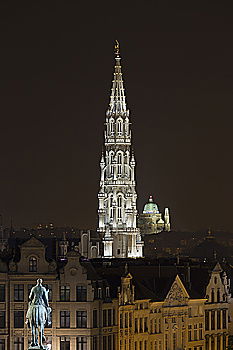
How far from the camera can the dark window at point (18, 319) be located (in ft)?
422

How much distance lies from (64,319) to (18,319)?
9.00 feet

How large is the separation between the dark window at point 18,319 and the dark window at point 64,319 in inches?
91.7

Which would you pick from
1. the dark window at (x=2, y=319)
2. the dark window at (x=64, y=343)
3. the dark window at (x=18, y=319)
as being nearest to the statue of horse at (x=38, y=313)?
the dark window at (x=64, y=343)

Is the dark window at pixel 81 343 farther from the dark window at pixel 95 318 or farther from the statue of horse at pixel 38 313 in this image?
the statue of horse at pixel 38 313

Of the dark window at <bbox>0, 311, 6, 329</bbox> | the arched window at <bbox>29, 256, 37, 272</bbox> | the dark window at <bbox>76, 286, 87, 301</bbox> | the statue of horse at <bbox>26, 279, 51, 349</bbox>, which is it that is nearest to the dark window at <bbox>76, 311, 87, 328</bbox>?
the dark window at <bbox>76, 286, 87, 301</bbox>

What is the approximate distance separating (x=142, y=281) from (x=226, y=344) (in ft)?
39.4

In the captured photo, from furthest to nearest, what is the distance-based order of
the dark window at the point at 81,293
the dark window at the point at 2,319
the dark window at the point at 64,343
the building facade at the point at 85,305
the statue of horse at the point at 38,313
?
the dark window at the point at 2,319 → the dark window at the point at 81,293 → the building facade at the point at 85,305 → the dark window at the point at 64,343 → the statue of horse at the point at 38,313

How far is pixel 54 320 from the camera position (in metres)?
128

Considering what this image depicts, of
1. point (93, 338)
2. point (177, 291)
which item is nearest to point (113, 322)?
point (93, 338)

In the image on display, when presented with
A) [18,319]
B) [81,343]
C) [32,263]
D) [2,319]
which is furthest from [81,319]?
[2,319]

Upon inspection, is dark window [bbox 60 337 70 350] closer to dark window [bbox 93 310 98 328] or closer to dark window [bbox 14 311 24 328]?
dark window [bbox 93 310 98 328]

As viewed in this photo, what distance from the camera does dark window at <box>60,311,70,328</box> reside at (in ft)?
419

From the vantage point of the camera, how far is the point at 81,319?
12769 centimetres

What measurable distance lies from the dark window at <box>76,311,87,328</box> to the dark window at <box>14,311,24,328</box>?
3.24 m
